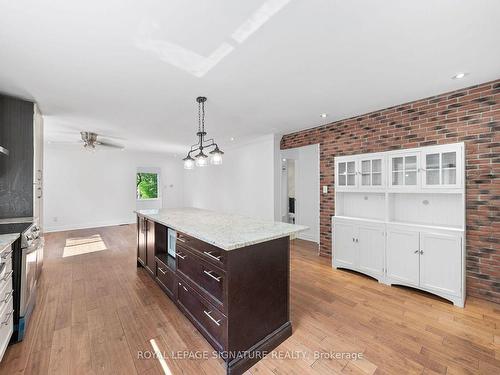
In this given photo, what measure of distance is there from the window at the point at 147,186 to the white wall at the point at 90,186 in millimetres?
223

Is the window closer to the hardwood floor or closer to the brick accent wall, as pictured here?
the hardwood floor

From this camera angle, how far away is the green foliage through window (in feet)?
26.7

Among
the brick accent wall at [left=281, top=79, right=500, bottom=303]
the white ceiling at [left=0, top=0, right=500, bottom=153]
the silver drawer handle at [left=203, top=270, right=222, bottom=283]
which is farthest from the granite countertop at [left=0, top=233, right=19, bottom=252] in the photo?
the brick accent wall at [left=281, top=79, right=500, bottom=303]

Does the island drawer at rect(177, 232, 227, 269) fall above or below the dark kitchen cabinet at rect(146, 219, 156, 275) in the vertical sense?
above

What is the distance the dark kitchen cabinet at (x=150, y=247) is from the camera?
120 inches

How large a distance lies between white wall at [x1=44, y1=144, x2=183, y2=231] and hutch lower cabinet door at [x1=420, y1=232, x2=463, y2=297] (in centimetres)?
814

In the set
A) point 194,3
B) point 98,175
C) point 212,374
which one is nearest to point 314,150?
point 194,3

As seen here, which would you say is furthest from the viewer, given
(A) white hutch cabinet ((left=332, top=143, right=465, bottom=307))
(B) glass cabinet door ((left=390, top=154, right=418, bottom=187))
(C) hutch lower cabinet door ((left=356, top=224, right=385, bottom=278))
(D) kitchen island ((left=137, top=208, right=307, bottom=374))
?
(C) hutch lower cabinet door ((left=356, top=224, right=385, bottom=278))

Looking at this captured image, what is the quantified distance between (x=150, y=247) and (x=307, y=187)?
3790 mm

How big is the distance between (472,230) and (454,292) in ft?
2.62

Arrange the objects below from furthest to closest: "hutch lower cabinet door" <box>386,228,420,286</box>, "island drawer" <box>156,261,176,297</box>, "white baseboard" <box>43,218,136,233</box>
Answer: "white baseboard" <box>43,218,136,233</box> < "hutch lower cabinet door" <box>386,228,420,286</box> < "island drawer" <box>156,261,176,297</box>

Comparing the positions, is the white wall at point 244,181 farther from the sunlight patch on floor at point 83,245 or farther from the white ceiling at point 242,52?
the sunlight patch on floor at point 83,245

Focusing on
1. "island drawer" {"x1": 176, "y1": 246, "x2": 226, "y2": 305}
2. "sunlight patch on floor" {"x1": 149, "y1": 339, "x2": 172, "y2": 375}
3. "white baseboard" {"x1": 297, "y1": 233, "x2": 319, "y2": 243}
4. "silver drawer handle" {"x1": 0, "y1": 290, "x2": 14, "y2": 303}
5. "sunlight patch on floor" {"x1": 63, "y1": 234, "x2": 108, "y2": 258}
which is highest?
"island drawer" {"x1": 176, "y1": 246, "x2": 226, "y2": 305}

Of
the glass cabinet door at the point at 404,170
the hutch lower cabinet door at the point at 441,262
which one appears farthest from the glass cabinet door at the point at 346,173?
the hutch lower cabinet door at the point at 441,262
